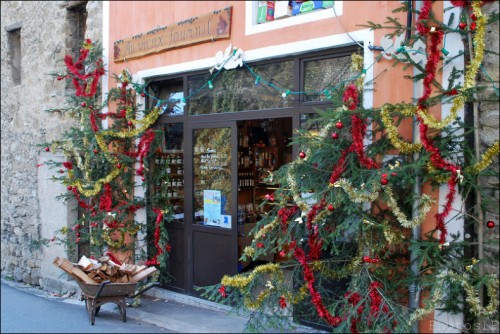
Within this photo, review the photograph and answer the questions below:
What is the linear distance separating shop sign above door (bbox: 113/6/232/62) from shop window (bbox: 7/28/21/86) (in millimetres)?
3593

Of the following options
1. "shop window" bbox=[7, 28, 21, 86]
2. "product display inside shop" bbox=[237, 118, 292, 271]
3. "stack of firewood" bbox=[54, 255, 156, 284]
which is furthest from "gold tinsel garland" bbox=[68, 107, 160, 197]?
"shop window" bbox=[7, 28, 21, 86]

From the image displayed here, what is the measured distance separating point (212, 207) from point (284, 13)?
263cm

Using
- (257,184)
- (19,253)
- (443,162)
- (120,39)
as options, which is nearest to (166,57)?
(120,39)

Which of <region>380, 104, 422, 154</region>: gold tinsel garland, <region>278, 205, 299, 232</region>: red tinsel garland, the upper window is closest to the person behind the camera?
<region>380, 104, 422, 154</region>: gold tinsel garland

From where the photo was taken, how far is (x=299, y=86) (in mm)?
5930

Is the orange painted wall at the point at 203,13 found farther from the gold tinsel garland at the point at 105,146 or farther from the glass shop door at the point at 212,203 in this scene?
the glass shop door at the point at 212,203

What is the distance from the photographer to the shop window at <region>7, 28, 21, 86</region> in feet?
35.0

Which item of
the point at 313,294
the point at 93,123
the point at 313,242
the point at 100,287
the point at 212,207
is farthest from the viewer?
the point at 93,123

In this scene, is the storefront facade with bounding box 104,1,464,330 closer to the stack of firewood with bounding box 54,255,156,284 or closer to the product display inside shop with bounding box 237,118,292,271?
the product display inside shop with bounding box 237,118,292,271

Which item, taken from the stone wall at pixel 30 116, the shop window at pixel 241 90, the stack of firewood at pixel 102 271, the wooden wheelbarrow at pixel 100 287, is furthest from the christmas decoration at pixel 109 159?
the stone wall at pixel 30 116

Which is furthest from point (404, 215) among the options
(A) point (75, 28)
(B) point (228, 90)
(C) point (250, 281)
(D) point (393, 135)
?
(A) point (75, 28)

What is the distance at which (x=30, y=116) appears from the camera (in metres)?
10.0

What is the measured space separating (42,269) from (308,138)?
→ 653 centimetres

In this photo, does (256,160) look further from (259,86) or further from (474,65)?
(474,65)
